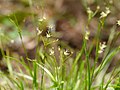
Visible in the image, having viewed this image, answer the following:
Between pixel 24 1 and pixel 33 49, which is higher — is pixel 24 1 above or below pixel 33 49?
above

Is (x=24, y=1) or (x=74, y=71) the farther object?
(x=24, y=1)

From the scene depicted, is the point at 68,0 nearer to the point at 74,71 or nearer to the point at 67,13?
the point at 67,13

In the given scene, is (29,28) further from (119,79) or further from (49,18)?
(119,79)

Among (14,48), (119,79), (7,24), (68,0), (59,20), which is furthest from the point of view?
(68,0)

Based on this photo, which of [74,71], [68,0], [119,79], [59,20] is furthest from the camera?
[68,0]

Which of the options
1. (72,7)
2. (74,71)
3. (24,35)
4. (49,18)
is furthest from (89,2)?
(74,71)

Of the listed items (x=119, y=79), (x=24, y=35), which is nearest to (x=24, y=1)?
(x=24, y=35)

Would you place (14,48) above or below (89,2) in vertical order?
below

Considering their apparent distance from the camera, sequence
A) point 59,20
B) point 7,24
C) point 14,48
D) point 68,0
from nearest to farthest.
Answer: point 14,48 → point 7,24 → point 59,20 → point 68,0

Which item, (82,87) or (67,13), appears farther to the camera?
(67,13)
